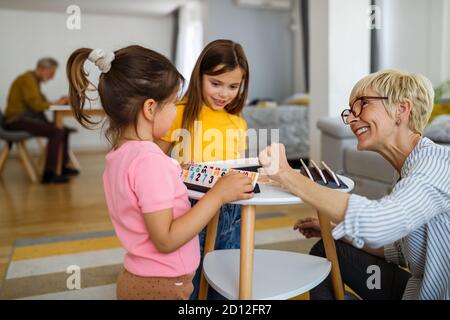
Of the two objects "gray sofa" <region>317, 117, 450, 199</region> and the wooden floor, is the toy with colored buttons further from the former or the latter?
"gray sofa" <region>317, 117, 450, 199</region>

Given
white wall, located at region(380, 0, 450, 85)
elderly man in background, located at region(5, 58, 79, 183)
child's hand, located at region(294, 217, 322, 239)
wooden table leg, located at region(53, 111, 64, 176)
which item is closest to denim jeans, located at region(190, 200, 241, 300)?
child's hand, located at region(294, 217, 322, 239)

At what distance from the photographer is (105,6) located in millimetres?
6410

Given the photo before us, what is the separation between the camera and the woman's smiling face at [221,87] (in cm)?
148

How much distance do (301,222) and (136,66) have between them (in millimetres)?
726

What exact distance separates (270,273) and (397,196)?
42 centimetres

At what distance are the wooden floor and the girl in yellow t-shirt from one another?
109 centimetres

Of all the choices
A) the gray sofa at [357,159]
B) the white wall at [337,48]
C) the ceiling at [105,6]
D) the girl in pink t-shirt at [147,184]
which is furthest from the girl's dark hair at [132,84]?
the ceiling at [105,6]

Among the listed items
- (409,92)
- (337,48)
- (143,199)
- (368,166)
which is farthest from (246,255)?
(337,48)

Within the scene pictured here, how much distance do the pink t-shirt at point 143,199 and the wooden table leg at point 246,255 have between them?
0.35 ft

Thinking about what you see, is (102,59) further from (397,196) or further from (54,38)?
(54,38)

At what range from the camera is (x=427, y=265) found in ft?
3.15

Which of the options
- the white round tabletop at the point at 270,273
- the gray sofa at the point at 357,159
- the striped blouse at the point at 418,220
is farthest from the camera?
the gray sofa at the point at 357,159

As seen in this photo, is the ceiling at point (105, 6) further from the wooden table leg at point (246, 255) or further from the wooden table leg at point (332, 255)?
the wooden table leg at point (246, 255)

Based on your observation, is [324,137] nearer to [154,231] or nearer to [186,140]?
[186,140]
